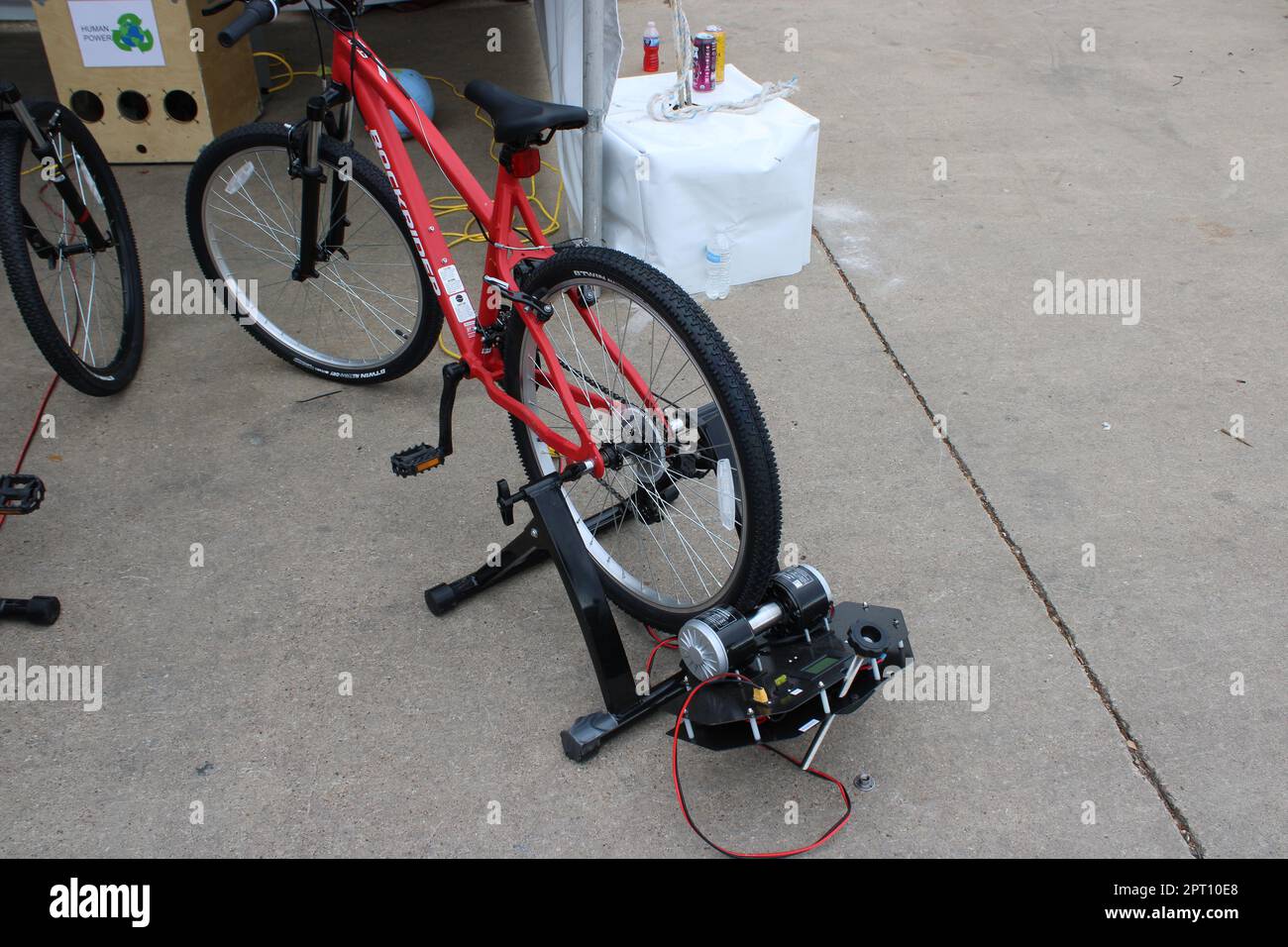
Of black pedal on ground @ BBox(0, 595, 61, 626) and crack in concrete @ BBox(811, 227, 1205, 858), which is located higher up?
black pedal on ground @ BBox(0, 595, 61, 626)

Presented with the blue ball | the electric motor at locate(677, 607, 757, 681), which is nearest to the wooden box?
the blue ball

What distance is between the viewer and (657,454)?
2.33m

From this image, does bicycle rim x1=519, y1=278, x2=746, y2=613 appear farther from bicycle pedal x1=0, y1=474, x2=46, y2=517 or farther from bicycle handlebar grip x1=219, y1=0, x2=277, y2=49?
bicycle pedal x1=0, y1=474, x2=46, y2=517

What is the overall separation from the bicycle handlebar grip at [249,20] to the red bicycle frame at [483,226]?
0.70 feet

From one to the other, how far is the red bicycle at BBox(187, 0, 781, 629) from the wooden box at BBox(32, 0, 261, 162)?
1252 millimetres

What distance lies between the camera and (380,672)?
239 centimetres

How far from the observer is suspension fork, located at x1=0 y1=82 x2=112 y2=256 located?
9.32 ft

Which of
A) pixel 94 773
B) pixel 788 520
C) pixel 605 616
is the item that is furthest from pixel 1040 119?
pixel 94 773

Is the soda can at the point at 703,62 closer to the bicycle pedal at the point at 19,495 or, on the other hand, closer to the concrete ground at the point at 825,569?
the concrete ground at the point at 825,569

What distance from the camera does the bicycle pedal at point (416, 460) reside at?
2.61 metres

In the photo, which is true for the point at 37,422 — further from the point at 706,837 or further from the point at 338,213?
the point at 706,837

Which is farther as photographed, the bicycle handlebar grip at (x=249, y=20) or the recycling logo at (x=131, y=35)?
the recycling logo at (x=131, y=35)

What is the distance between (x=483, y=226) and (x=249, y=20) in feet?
2.14

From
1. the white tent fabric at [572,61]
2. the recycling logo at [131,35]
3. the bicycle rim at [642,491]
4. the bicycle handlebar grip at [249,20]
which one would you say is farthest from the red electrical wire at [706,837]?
the recycling logo at [131,35]
